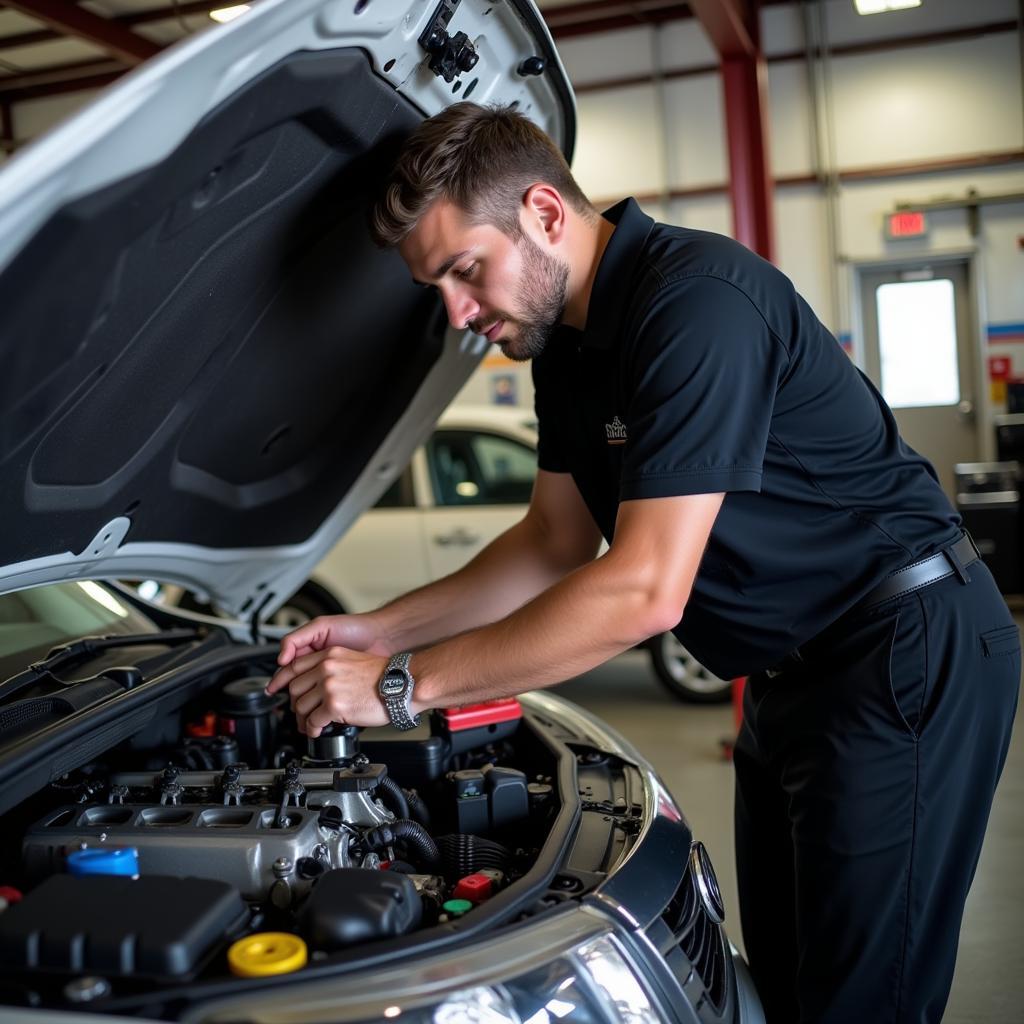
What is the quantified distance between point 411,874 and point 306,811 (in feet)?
0.53

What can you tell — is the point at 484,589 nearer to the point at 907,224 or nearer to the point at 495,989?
the point at 495,989

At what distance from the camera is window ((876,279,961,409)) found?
28.8ft

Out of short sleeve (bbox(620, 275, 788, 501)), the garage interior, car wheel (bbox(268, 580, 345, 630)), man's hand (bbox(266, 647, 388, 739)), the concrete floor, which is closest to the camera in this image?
short sleeve (bbox(620, 275, 788, 501))

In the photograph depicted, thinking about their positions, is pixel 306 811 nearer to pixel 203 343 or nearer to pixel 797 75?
pixel 203 343

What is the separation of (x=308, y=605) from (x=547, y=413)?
361 centimetres

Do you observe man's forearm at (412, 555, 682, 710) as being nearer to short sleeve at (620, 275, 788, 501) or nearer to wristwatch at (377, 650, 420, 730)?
wristwatch at (377, 650, 420, 730)

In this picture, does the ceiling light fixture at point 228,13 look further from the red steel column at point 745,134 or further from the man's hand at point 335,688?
the red steel column at point 745,134

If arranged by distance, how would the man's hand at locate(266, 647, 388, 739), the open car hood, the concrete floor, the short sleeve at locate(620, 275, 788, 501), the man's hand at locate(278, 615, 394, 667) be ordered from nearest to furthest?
the open car hood → the short sleeve at locate(620, 275, 788, 501) → the man's hand at locate(266, 647, 388, 739) → the man's hand at locate(278, 615, 394, 667) → the concrete floor

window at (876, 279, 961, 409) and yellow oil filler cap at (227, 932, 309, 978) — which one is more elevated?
window at (876, 279, 961, 409)

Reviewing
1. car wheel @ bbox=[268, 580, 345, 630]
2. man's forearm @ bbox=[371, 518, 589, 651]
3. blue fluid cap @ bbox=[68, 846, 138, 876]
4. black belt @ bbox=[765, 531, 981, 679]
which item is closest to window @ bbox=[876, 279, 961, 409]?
car wheel @ bbox=[268, 580, 345, 630]

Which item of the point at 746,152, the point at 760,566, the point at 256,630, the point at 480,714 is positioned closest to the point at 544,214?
the point at 760,566

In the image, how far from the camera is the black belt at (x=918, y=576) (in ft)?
5.20

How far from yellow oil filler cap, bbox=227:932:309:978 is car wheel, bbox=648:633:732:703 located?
3864 millimetres

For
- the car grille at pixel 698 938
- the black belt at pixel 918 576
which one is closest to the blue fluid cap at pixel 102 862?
the car grille at pixel 698 938
